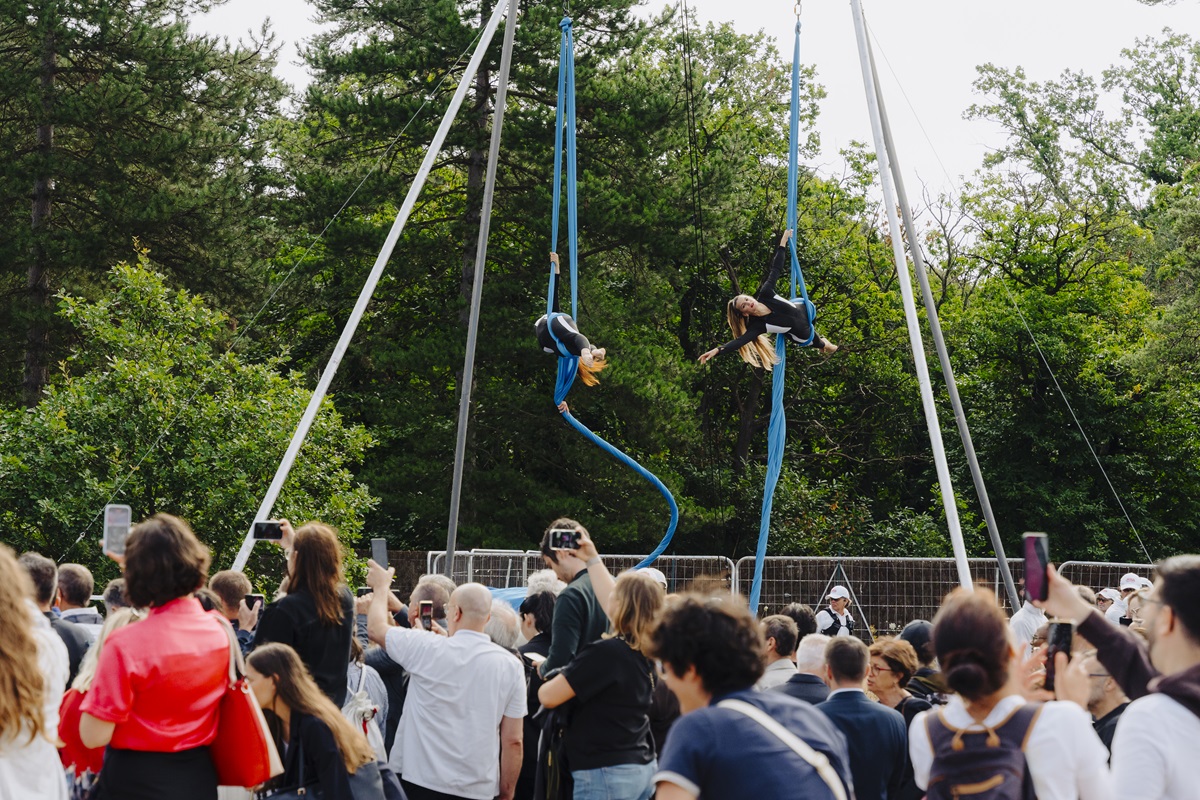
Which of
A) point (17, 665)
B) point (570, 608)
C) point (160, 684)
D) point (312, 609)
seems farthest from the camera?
point (570, 608)

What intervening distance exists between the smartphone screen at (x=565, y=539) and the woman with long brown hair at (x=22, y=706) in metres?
2.14

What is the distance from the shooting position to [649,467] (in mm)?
25578

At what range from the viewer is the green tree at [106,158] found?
21.8 m

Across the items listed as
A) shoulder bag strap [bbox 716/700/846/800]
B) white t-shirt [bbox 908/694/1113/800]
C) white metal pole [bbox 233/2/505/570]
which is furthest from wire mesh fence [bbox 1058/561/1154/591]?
shoulder bag strap [bbox 716/700/846/800]

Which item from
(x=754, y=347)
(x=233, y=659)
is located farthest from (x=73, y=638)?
(x=754, y=347)

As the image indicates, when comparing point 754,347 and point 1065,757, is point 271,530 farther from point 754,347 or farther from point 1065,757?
point 754,347

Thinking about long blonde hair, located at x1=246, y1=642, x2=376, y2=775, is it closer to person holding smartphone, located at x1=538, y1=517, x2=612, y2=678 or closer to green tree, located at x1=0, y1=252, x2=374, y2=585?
person holding smartphone, located at x1=538, y1=517, x2=612, y2=678

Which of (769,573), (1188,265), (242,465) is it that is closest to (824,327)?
(1188,265)

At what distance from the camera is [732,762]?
2854mm

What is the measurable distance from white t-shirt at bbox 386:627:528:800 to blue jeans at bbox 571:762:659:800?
0.73 m

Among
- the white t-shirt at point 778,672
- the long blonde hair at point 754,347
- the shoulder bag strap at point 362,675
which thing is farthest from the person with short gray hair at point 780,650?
the long blonde hair at point 754,347

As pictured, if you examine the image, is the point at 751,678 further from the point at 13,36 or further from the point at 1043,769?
the point at 13,36

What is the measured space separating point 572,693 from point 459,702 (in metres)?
0.97

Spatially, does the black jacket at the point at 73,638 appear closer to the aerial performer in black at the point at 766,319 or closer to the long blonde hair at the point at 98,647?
the long blonde hair at the point at 98,647
